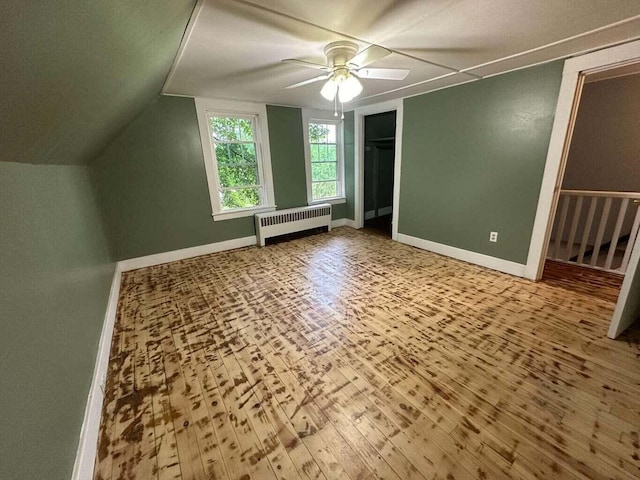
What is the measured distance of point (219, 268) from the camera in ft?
11.3

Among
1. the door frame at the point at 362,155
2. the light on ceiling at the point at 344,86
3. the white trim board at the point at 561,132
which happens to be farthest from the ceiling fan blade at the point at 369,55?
the door frame at the point at 362,155

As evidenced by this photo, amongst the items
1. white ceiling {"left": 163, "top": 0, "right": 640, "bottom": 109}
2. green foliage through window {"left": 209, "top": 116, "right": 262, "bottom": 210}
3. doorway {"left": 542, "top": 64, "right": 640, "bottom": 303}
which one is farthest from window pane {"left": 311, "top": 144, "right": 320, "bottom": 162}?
doorway {"left": 542, "top": 64, "right": 640, "bottom": 303}

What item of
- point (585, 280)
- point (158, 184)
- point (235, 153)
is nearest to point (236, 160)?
point (235, 153)

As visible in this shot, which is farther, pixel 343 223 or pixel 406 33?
pixel 343 223

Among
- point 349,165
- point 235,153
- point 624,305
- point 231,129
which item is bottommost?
point 624,305

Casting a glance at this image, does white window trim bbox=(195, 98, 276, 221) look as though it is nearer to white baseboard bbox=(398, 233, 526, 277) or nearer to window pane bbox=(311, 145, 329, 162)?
window pane bbox=(311, 145, 329, 162)

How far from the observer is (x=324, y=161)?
16.4 feet

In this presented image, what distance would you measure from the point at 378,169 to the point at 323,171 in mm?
1378

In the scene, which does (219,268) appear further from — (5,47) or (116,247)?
(5,47)

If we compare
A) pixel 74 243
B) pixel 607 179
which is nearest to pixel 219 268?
pixel 74 243

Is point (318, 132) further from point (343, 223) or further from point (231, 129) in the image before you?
point (343, 223)

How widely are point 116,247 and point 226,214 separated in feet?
4.74

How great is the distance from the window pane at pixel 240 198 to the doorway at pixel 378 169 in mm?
2209

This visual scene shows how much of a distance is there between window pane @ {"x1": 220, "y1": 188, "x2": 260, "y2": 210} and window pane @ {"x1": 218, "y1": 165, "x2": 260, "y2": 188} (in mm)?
110
